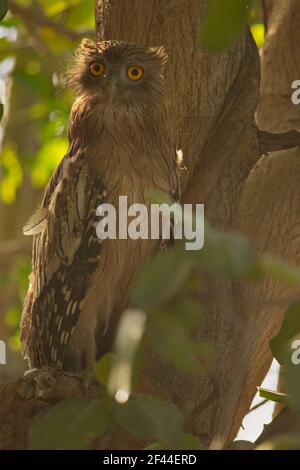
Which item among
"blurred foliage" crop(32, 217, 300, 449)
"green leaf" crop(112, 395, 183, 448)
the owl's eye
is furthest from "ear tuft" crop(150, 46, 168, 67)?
"blurred foliage" crop(32, 217, 300, 449)

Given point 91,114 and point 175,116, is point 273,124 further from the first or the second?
point 91,114

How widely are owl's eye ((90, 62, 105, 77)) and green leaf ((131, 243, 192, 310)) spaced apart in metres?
2.60

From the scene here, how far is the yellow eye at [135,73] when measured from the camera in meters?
4.01

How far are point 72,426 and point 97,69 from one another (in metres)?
2.44

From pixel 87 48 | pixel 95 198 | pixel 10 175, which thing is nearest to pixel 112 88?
pixel 87 48

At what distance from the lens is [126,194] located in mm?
3729

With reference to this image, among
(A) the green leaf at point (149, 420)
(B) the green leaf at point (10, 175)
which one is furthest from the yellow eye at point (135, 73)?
(B) the green leaf at point (10, 175)

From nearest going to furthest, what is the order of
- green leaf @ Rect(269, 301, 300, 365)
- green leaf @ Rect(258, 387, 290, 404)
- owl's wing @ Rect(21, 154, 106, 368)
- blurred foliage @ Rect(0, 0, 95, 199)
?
green leaf @ Rect(269, 301, 300, 365) → green leaf @ Rect(258, 387, 290, 404) → owl's wing @ Rect(21, 154, 106, 368) → blurred foliage @ Rect(0, 0, 95, 199)

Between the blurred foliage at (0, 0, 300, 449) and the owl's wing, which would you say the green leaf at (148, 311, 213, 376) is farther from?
the owl's wing

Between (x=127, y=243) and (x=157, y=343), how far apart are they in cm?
225

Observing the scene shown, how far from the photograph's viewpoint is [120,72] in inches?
158

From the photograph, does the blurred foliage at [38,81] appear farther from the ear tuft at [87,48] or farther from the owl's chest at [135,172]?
the owl's chest at [135,172]

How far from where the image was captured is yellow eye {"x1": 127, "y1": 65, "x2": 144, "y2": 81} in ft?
13.1
